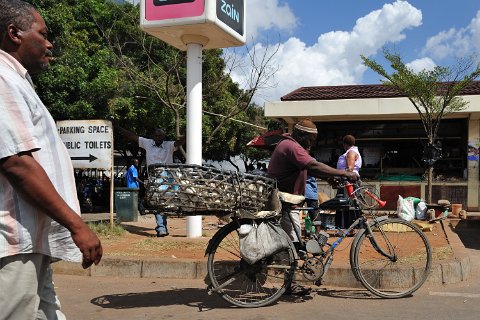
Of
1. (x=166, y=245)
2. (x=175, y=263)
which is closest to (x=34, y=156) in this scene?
(x=175, y=263)

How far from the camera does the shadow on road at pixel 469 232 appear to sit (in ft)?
28.1

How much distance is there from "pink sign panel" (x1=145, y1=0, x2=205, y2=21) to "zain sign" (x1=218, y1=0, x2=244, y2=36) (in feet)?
1.13

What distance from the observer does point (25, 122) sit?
185 cm

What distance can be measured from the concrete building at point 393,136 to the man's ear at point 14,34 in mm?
13905

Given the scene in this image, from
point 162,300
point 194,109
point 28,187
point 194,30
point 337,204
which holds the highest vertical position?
point 194,30

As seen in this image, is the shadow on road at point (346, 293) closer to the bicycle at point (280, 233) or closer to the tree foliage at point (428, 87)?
the bicycle at point (280, 233)

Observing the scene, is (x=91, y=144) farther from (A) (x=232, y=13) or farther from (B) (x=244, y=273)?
(B) (x=244, y=273)

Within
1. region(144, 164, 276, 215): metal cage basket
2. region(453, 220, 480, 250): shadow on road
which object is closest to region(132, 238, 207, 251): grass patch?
region(144, 164, 276, 215): metal cage basket

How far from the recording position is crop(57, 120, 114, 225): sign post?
8.62m

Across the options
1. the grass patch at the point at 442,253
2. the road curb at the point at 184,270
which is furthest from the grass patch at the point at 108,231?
the grass patch at the point at 442,253

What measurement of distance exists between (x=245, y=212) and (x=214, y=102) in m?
17.0

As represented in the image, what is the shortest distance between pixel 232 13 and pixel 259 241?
4.52 meters

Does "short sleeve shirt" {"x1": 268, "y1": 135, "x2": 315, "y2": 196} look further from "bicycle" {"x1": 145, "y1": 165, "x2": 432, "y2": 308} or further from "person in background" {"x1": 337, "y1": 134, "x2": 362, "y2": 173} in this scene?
"person in background" {"x1": 337, "y1": 134, "x2": 362, "y2": 173}

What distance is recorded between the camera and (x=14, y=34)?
79.7 inches
